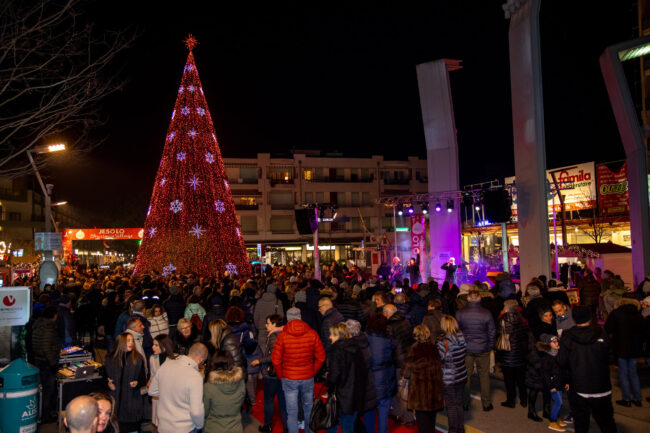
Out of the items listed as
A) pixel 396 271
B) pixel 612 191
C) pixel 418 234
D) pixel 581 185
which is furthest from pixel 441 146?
pixel 581 185

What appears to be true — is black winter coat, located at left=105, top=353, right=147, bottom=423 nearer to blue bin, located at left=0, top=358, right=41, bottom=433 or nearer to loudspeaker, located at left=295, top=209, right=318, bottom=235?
blue bin, located at left=0, top=358, right=41, bottom=433

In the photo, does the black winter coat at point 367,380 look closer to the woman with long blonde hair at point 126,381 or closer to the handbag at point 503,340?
the handbag at point 503,340

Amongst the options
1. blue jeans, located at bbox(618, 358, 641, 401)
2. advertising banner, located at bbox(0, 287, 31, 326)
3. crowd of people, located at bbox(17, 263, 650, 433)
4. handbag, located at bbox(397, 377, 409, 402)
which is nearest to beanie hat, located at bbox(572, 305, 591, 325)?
crowd of people, located at bbox(17, 263, 650, 433)

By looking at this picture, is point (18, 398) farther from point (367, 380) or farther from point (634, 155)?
point (634, 155)

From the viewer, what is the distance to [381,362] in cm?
550

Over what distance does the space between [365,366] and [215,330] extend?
6.25 feet

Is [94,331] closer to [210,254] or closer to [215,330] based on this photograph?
[215,330]

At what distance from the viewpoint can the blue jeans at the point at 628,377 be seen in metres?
6.82

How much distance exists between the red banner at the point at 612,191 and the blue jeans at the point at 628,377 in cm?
2729

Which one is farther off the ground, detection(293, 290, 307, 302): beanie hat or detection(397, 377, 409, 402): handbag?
detection(293, 290, 307, 302): beanie hat

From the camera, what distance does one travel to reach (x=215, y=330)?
585 centimetres

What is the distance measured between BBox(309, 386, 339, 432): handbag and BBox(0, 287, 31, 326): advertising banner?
4024 mm

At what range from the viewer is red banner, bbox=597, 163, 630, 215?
3044 centimetres

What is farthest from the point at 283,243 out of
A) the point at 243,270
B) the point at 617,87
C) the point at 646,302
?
the point at 646,302
